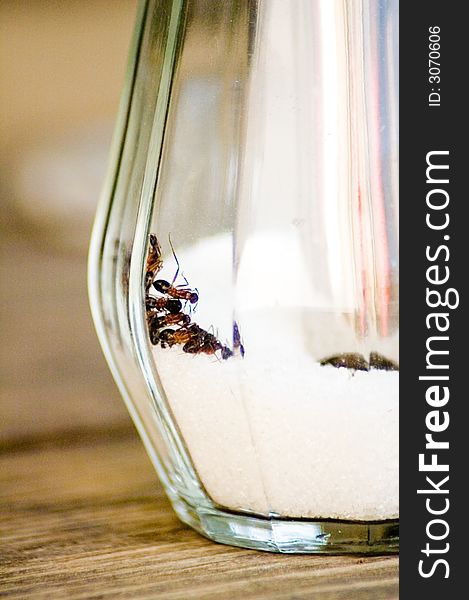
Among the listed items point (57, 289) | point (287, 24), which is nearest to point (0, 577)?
point (287, 24)

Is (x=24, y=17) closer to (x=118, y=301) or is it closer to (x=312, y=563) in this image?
(x=118, y=301)

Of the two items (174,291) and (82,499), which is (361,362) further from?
(82,499)

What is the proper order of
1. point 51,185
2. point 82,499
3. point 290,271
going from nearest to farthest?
1. point 290,271
2. point 82,499
3. point 51,185

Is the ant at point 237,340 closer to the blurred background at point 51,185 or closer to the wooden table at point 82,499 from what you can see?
the wooden table at point 82,499

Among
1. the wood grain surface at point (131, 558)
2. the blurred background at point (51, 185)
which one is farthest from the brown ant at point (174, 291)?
the blurred background at point (51, 185)

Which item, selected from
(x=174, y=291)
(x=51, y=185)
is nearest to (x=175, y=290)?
(x=174, y=291)
